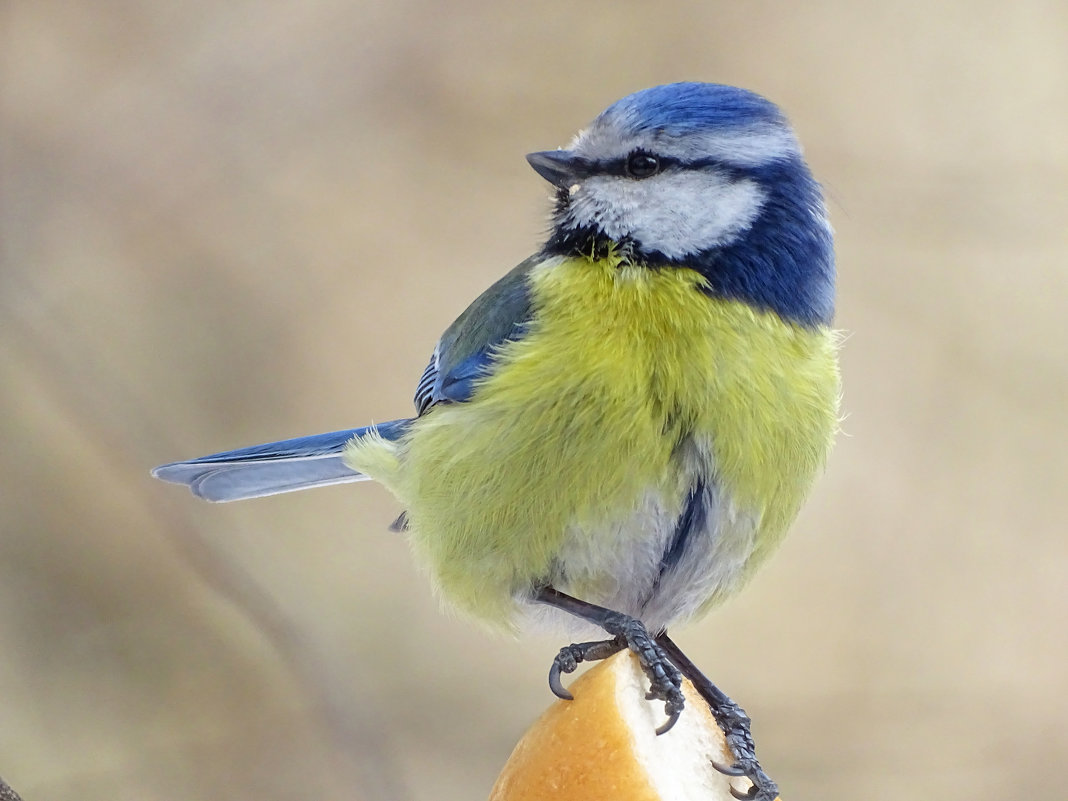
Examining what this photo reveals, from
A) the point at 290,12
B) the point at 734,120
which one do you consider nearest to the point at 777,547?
the point at 734,120

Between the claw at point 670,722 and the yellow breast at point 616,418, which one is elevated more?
the yellow breast at point 616,418

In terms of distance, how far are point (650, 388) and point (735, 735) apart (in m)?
0.43

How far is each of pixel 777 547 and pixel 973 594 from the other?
4.81 feet

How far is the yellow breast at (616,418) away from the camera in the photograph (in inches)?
57.0

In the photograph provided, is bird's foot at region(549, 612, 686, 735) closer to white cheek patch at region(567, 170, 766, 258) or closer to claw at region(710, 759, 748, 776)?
claw at region(710, 759, 748, 776)

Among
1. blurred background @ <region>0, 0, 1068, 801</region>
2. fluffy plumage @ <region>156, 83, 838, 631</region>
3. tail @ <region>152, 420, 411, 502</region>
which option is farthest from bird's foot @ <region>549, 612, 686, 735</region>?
blurred background @ <region>0, 0, 1068, 801</region>

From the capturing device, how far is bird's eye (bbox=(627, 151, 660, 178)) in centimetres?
153

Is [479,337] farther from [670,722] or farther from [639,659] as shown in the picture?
[670,722]

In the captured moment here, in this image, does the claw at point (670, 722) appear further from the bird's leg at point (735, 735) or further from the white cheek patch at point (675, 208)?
the white cheek patch at point (675, 208)

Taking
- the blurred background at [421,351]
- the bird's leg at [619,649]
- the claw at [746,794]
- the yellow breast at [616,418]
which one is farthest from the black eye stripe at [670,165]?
the blurred background at [421,351]

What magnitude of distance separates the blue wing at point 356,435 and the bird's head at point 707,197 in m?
0.19

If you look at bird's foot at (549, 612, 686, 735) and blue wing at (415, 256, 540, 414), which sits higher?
blue wing at (415, 256, 540, 414)

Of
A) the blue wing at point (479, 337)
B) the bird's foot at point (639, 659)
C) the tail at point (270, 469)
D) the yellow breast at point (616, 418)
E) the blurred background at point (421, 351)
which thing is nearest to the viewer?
the bird's foot at point (639, 659)

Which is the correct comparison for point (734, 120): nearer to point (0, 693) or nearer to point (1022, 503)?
point (1022, 503)
